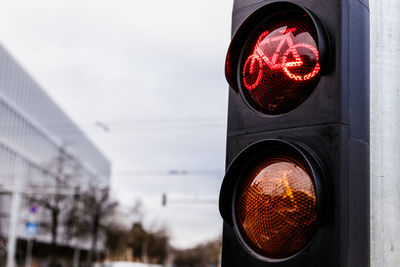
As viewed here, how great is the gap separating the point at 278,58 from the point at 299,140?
255 millimetres

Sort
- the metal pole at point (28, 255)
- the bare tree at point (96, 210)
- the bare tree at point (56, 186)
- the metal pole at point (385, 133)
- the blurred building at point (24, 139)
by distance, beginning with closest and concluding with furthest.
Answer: the metal pole at point (385, 133) < the bare tree at point (56, 186) < the metal pole at point (28, 255) < the bare tree at point (96, 210) < the blurred building at point (24, 139)

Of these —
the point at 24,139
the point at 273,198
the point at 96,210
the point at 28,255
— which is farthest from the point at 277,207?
the point at 24,139

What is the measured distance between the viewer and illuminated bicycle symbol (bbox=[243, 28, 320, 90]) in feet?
5.03

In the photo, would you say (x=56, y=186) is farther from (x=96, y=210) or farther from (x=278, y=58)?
(x=278, y=58)

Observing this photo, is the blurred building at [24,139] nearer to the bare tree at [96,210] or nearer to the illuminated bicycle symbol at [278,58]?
the bare tree at [96,210]

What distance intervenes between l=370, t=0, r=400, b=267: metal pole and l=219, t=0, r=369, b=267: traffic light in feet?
0.84

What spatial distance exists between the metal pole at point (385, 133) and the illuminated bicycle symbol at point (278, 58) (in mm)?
→ 390

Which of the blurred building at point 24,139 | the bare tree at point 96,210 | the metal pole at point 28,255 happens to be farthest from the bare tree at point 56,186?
the metal pole at point 28,255

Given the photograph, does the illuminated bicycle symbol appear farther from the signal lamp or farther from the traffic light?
the signal lamp

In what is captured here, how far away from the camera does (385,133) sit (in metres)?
1.78

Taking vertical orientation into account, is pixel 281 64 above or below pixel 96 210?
below

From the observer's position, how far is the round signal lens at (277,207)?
141 centimetres

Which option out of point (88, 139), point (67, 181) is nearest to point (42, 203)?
point (67, 181)

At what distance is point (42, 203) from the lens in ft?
124
